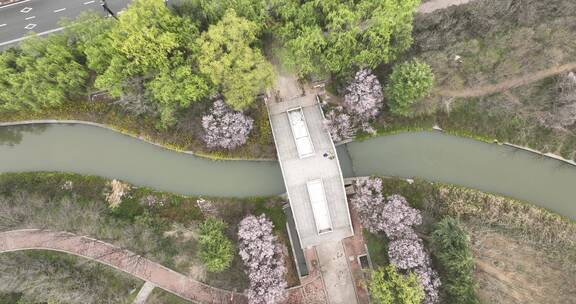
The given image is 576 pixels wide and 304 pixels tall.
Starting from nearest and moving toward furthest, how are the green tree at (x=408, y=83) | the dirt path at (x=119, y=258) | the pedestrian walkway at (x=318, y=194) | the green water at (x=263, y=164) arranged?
the green tree at (x=408, y=83), the pedestrian walkway at (x=318, y=194), the dirt path at (x=119, y=258), the green water at (x=263, y=164)

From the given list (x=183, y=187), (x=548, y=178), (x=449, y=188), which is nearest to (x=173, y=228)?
(x=183, y=187)

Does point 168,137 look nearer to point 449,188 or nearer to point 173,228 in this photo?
point 173,228

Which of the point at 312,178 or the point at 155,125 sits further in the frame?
the point at 155,125

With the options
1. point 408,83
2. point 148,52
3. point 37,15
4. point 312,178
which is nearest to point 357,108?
point 408,83

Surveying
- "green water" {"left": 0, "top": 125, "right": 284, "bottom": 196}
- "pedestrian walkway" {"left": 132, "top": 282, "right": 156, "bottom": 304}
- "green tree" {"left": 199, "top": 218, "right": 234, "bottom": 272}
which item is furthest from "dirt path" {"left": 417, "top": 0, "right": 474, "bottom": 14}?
"pedestrian walkway" {"left": 132, "top": 282, "right": 156, "bottom": 304}

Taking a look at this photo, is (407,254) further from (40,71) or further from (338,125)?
(40,71)

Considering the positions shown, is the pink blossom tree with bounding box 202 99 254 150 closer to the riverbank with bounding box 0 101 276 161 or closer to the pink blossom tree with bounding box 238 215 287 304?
the riverbank with bounding box 0 101 276 161

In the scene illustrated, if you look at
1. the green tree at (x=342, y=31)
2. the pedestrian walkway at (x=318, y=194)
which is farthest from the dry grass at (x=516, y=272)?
the green tree at (x=342, y=31)

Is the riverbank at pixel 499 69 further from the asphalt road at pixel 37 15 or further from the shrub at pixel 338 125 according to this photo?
the asphalt road at pixel 37 15
